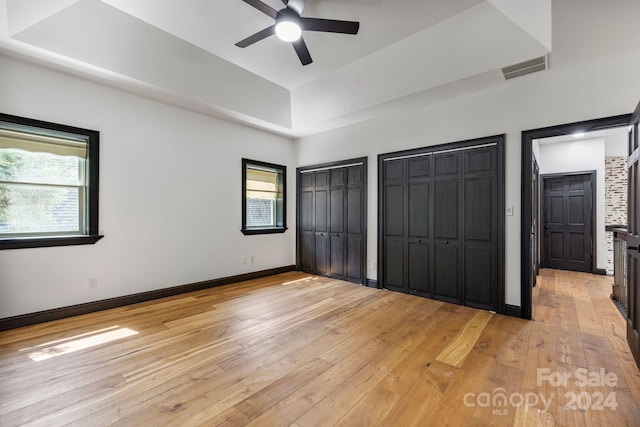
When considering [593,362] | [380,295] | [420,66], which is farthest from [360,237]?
[593,362]

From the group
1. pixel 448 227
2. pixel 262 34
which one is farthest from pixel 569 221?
pixel 262 34

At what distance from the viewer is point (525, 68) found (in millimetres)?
3213

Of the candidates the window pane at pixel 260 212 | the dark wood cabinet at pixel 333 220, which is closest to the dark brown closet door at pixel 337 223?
the dark wood cabinet at pixel 333 220

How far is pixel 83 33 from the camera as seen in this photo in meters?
2.92

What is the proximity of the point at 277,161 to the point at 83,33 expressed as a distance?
3416 millimetres

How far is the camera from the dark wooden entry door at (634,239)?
236 cm

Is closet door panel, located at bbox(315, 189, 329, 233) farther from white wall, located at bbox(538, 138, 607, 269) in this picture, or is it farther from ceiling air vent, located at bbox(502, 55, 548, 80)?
white wall, located at bbox(538, 138, 607, 269)

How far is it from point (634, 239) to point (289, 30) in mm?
3544

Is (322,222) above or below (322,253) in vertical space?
above

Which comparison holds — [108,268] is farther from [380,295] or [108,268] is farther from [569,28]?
[569,28]

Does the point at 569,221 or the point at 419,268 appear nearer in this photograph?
the point at 419,268

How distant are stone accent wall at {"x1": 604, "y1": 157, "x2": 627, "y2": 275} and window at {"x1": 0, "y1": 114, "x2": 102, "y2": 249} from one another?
9054 millimetres

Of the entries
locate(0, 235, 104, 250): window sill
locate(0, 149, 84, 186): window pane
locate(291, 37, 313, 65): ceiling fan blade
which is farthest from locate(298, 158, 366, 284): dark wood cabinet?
locate(0, 149, 84, 186): window pane

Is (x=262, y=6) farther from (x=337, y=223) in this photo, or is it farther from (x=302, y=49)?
(x=337, y=223)
